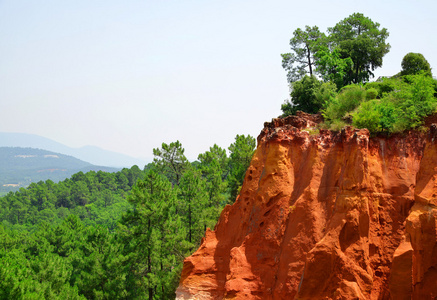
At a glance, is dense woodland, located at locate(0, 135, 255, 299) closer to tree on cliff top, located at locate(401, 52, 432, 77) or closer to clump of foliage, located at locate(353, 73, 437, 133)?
clump of foliage, located at locate(353, 73, 437, 133)

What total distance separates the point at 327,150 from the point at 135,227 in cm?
1867

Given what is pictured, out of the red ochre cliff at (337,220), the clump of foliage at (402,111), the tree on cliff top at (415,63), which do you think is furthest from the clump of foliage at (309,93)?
the clump of foliage at (402,111)

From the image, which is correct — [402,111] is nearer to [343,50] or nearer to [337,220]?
[337,220]

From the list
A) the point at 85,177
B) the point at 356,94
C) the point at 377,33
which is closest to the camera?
the point at 356,94

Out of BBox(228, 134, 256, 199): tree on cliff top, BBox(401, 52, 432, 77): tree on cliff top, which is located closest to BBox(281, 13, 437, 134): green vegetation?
BBox(401, 52, 432, 77): tree on cliff top

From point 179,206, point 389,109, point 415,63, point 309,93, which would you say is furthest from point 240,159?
point 389,109

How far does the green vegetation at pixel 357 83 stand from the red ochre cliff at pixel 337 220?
1207mm

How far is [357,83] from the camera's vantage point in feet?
97.2

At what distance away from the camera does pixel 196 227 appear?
33.9 m

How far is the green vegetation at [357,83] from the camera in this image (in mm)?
15453

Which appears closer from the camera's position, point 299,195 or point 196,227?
point 299,195

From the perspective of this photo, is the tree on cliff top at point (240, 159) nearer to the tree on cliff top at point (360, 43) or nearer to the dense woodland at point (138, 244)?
the dense woodland at point (138, 244)

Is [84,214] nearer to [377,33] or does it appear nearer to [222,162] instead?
[222,162]

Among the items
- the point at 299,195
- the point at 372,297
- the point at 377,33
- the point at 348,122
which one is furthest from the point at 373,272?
the point at 377,33
